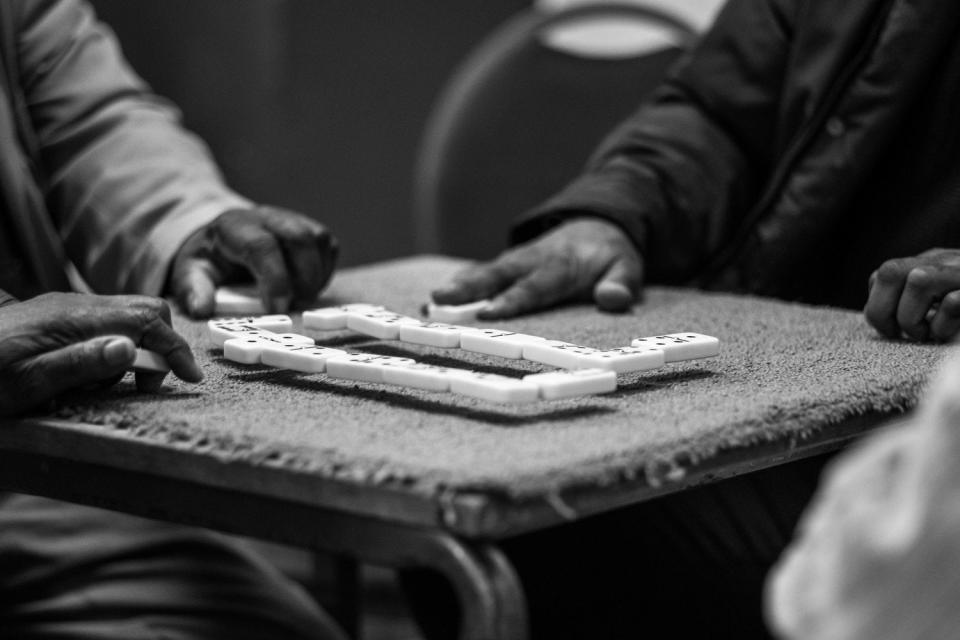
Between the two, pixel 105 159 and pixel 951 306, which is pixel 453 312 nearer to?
pixel 951 306

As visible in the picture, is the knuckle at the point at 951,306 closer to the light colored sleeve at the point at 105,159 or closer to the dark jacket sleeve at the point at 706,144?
the dark jacket sleeve at the point at 706,144

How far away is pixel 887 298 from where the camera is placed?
0.83 meters

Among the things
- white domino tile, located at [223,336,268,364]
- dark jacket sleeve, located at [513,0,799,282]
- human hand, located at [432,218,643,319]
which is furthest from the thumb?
white domino tile, located at [223,336,268,364]

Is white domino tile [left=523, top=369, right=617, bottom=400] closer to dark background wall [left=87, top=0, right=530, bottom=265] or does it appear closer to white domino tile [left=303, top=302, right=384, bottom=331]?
white domino tile [left=303, top=302, right=384, bottom=331]

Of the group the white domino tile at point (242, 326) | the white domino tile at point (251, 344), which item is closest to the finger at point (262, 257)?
the white domino tile at point (242, 326)

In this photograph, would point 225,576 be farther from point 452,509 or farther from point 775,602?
point 775,602

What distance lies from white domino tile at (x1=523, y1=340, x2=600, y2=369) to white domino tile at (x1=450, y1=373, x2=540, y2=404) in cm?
6

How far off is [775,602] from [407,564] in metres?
0.18

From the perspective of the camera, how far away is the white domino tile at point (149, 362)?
0.67m

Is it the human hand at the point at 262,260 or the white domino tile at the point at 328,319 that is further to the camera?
the human hand at the point at 262,260

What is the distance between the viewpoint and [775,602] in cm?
38

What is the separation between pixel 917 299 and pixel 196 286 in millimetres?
531

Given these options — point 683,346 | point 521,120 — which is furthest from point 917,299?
point 521,120

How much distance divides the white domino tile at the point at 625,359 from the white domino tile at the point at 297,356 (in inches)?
5.4
